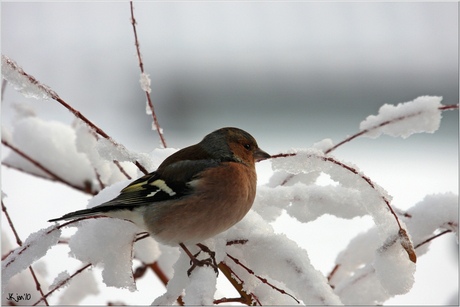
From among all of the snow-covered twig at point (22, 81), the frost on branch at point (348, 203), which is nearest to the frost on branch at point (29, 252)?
the snow-covered twig at point (22, 81)

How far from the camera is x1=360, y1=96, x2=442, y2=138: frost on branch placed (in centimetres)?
93

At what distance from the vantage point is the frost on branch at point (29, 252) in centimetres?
76

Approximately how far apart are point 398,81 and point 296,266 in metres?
5.42

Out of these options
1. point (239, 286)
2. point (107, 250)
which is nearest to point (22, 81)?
point (107, 250)

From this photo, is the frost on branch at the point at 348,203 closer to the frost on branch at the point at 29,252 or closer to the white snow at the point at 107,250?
the white snow at the point at 107,250

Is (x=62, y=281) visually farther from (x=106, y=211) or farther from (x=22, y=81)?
(x=22, y=81)

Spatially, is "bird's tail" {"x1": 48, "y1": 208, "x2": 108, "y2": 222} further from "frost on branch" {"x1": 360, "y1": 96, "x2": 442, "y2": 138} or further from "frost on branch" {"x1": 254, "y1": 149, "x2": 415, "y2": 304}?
"frost on branch" {"x1": 360, "y1": 96, "x2": 442, "y2": 138}

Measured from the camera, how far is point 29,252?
Answer: 76 centimetres

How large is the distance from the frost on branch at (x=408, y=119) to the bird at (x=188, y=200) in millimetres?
287

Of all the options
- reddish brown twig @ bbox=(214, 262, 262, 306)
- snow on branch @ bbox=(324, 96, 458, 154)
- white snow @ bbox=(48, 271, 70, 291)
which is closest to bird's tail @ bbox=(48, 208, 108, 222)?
white snow @ bbox=(48, 271, 70, 291)

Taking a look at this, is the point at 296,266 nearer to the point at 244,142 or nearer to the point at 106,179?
the point at 244,142

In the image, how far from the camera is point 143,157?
958mm

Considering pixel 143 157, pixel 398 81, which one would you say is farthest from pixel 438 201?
pixel 398 81

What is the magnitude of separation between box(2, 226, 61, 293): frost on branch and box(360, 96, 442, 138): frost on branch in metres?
0.76
